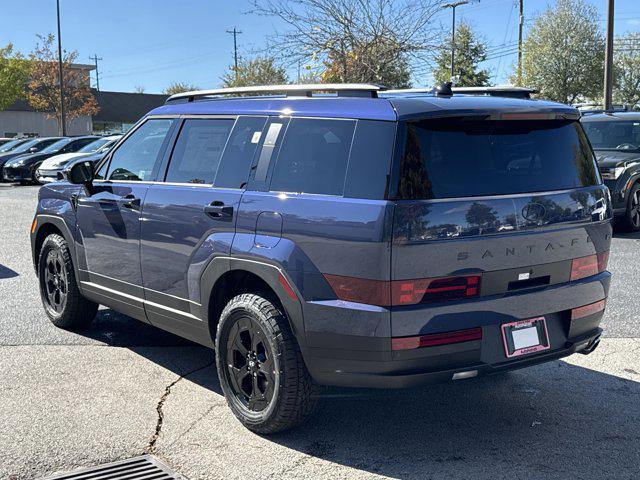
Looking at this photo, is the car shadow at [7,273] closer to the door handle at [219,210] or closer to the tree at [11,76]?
the door handle at [219,210]

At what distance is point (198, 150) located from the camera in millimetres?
4840

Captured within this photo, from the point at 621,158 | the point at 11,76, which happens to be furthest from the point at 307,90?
the point at 11,76

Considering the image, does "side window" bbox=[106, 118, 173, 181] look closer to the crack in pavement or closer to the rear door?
the rear door

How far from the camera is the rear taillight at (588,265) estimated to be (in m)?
4.13

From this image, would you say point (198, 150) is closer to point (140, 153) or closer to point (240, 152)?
point (240, 152)

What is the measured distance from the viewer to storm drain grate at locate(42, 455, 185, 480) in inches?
147

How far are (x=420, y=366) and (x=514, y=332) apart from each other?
560mm

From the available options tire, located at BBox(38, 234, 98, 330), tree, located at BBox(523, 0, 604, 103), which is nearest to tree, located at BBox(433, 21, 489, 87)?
tree, located at BBox(523, 0, 604, 103)

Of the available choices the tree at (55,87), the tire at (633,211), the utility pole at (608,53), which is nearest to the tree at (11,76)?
the tree at (55,87)

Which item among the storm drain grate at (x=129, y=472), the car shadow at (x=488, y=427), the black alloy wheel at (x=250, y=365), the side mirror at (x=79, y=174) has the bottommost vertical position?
the storm drain grate at (x=129, y=472)

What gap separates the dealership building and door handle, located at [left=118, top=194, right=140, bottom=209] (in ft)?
183

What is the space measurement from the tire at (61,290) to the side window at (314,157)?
8.71 ft

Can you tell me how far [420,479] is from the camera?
12.0ft

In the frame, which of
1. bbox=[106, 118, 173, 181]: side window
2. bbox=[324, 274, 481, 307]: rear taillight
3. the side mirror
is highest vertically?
bbox=[106, 118, 173, 181]: side window
